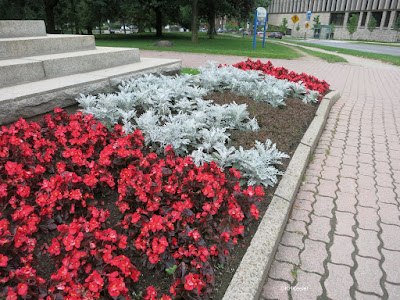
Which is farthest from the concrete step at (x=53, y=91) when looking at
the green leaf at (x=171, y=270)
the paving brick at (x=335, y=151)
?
the paving brick at (x=335, y=151)

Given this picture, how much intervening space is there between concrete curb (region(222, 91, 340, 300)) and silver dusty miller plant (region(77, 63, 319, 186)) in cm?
19

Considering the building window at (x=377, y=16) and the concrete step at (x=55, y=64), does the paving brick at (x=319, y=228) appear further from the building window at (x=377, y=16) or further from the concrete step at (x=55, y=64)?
the building window at (x=377, y=16)

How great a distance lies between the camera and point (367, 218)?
324 cm

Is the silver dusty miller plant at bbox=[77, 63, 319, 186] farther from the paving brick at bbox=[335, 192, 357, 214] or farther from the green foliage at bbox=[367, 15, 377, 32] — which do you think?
the green foliage at bbox=[367, 15, 377, 32]

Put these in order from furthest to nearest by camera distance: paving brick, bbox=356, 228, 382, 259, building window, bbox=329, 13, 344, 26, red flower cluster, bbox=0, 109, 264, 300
Answer: building window, bbox=329, 13, 344, 26 < paving brick, bbox=356, 228, 382, 259 < red flower cluster, bbox=0, 109, 264, 300

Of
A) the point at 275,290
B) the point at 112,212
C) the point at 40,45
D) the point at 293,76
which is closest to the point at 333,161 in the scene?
the point at 275,290

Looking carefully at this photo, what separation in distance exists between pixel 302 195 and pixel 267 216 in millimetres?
993

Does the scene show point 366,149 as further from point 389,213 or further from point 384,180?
point 389,213

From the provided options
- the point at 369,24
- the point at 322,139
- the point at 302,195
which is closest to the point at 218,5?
the point at 322,139

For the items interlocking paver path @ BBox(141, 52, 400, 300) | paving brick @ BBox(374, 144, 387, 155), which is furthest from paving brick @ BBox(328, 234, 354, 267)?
paving brick @ BBox(374, 144, 387, 155)

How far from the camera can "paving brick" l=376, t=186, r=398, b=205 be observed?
11.7 ft

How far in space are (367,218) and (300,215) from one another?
0.69 m

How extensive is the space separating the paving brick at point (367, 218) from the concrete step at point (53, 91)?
3791 millimetres

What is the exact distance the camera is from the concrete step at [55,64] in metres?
4.27
